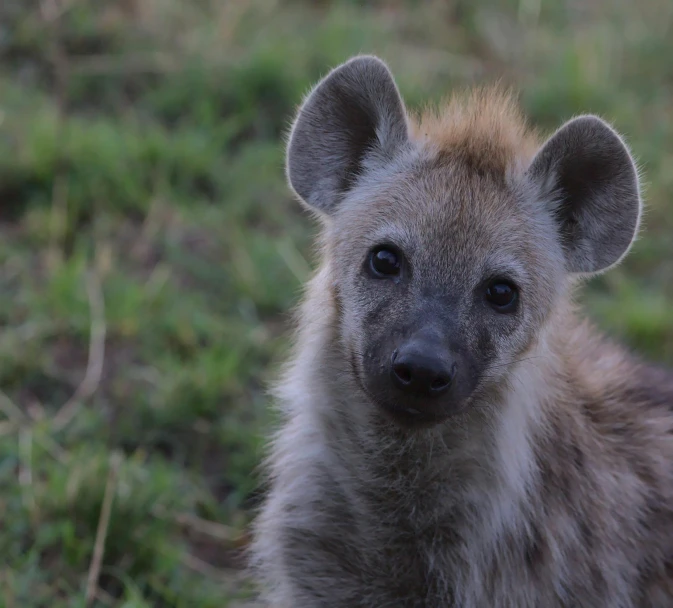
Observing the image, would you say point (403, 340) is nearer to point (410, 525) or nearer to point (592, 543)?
point (410, 525)

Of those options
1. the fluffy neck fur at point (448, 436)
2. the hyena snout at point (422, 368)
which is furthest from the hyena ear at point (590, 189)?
the hyena snout at point (422, 368)

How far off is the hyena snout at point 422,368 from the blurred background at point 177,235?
1.15 metres

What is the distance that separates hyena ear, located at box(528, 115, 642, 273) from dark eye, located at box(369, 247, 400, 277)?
1.58 feet

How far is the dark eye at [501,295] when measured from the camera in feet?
8.27

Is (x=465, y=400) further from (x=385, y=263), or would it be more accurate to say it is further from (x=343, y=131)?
(x=343, y=131)

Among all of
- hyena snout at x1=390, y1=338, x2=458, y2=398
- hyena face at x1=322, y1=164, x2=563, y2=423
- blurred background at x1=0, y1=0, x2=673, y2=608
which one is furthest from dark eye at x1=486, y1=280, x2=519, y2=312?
blurred background at x1=0, y1=0, x2=673, y2=608

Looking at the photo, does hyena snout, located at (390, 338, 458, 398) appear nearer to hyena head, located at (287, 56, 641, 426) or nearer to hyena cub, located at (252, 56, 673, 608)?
hyena head, located at (287, 56, 641, 426)

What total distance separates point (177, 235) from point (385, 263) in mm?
2131

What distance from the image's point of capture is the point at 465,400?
245 centimetres

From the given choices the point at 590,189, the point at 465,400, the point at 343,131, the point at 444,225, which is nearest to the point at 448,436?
the point at 465,400

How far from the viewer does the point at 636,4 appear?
6.76 meters

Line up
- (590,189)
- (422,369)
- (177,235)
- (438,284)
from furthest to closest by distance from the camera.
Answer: (177,235)
(590,189)
(438,284)
(422,369)

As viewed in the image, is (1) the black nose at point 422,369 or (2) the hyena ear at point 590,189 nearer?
(1) the black nose at point 422,369

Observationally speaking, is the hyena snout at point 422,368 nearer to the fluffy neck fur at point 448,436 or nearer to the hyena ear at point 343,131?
the fluffy neck fur at point 448,436
